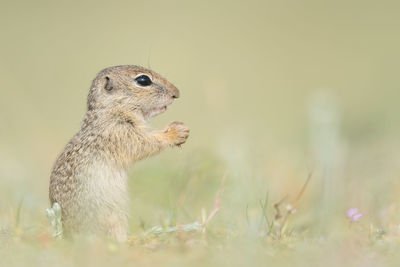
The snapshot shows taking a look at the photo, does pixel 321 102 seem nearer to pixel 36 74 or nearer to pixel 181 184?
pixel 181 184

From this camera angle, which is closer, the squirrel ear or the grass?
the grass

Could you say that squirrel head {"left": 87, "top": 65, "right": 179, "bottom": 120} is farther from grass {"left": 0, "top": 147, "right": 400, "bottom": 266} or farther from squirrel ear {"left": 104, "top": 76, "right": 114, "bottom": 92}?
grass {"left": 0, "top": 147, "right": 400, "bottom": 266}

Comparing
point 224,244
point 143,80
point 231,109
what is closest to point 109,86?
point 143,80

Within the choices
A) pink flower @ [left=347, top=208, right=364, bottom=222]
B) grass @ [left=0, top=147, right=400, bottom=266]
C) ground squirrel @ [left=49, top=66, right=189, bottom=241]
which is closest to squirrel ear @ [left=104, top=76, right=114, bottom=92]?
ground squirrel @ [left=49, top=66, right=189, bottom=241]

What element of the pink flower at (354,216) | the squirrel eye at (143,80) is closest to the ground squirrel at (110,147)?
the squirrel eye at (143,80)

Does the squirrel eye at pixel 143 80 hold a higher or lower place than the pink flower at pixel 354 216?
higher

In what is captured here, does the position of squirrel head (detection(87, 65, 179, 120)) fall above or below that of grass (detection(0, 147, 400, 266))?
above

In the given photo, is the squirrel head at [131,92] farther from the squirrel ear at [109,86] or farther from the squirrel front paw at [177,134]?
the squirrel front paw at [177,134]

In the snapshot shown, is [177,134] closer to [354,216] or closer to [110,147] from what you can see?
[110,147]
